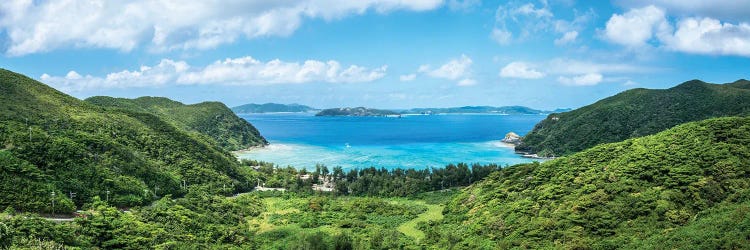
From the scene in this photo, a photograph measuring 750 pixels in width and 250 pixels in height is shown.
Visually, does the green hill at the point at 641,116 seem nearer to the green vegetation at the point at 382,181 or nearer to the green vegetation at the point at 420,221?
the green vegetation at the point at 382,181

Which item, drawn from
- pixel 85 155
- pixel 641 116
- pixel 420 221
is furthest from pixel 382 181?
pixel 641 116

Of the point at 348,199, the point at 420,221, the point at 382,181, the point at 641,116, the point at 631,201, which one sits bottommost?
the point at 420,221

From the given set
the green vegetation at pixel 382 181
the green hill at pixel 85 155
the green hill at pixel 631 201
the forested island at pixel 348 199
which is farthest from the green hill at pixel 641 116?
the green hill at pixel 85 155

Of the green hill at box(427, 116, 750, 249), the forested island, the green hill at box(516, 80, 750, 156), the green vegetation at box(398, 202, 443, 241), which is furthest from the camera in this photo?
the green hill at box(516, 80, 750, 156)

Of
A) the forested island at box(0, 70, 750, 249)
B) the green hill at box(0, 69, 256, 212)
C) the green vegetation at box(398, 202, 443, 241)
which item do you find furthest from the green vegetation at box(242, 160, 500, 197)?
the green vegetation at box(398, 202, 443, 241)

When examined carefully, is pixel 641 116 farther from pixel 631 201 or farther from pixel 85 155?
pixel 85 155

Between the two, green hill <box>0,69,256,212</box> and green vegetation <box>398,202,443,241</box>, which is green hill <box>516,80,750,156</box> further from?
green hill <box>0,69,256,212</box>
